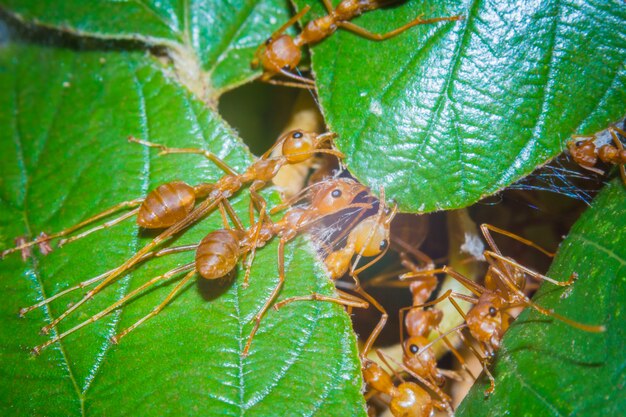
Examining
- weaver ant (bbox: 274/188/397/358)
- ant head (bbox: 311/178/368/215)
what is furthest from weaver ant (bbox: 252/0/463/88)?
weaver ant (bbox: 274/188/397/358)

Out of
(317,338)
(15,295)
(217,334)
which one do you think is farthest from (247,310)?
(15,295)

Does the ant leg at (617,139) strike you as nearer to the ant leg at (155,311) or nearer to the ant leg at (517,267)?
the ant leg at (517,267)

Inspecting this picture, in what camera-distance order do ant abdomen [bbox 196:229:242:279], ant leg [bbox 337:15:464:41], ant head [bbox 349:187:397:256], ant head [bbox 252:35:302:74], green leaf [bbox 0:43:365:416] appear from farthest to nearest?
1. ant head [bbox 252:35:302:74]
2. ant head [bbox 349:187:397:256]
3. ant leg [bbox 337:15:464:41]
4. ant abdomen [bbox 196:229:242:279]
5. green leaf [bbox 0:43:365:416]

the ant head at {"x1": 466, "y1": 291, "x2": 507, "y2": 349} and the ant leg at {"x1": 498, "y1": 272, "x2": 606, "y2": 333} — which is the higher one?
the ant leg at {"x1": 498, "y1": 272, "x2": 606, "y2": 333}

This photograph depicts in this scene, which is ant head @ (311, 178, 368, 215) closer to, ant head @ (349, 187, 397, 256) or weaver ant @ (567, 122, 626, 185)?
ant head @ (349, 187, 397, 256)

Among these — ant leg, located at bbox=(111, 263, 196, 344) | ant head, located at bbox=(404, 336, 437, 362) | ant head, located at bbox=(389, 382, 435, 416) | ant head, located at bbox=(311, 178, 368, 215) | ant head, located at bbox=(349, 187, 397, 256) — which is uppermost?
ant head, located at bbox=(311, 178, 368, 215)

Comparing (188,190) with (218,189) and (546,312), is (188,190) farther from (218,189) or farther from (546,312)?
(546,312)

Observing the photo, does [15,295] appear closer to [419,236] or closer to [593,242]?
[419,236]
